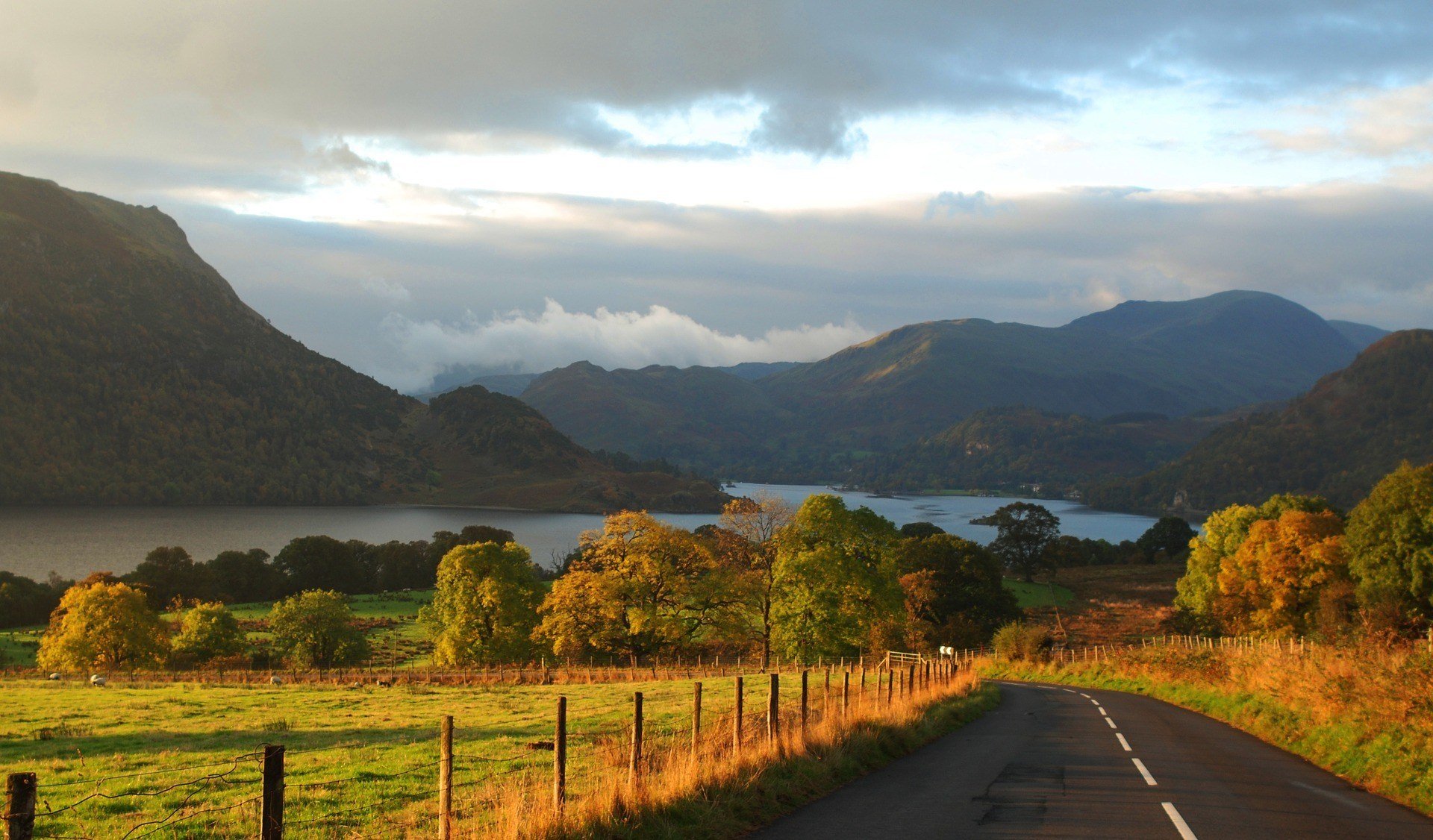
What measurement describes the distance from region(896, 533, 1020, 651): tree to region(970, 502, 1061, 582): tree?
1660 inches

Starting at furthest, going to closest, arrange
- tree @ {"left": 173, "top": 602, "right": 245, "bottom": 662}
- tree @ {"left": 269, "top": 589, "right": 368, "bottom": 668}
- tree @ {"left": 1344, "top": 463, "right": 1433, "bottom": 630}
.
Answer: tree @ {"left": 173, "top": 602, "right": 245, "bottom": 662}, tree @ {"left": 269, "top": 589, "right": 368, "bottom": 668}, tree @ {"left": 1344, "top": 463, "right": 1433, "bottom": 630}

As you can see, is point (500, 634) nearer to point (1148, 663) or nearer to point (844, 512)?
point (844, 512)

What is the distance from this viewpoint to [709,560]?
62.8 metres

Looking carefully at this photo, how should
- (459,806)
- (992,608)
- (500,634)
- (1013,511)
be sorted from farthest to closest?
(1013,511)
(992,608)
(500,634)
(459,806)

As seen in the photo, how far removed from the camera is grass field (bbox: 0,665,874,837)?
13.4m

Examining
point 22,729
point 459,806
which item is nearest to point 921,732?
point 459,806

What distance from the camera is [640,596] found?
61938 millimetres

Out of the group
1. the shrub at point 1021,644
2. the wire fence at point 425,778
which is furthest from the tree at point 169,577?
the wire fence at point 425,778

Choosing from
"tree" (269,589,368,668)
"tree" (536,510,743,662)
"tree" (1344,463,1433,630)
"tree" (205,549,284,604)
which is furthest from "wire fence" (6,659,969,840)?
"tree" (205,549,284,604)

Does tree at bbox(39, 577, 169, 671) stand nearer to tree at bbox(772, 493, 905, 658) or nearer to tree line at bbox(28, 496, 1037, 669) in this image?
tree line at bbox(28, 496, 1037, 669)

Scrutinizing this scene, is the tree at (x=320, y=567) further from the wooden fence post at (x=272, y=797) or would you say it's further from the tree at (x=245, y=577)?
the wooden fence post at (x=272, y=797)

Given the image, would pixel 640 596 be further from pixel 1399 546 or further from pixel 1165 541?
pixel 1165 541

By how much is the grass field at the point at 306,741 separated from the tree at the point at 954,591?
41.7m

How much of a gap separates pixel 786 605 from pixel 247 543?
5872 inches
